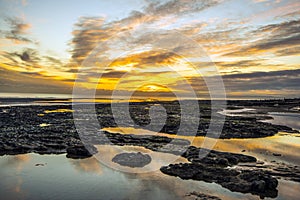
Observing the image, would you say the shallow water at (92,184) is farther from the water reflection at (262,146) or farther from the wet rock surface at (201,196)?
the water reflection at (262,146)

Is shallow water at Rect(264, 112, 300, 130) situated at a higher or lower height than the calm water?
higher

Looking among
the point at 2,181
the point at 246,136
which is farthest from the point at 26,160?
the point at 246,136

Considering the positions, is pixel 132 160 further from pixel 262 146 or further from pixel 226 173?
pixel 262 146

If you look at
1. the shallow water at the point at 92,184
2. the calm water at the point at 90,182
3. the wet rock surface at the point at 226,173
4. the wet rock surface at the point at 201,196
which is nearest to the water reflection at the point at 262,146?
the calm water at the point at 90,182

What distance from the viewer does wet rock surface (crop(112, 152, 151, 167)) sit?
14.9 meters

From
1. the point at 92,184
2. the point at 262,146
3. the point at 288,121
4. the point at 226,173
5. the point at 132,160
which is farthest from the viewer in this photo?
the point at 288,121

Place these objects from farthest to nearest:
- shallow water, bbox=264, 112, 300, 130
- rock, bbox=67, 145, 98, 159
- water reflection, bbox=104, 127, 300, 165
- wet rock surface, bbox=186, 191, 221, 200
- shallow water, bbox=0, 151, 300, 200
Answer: shallow water, bbox=264, 112, 300, 130 → water reflection, bbox=104, 127, 300, 165 → rock, bbox=67, 145, 98, 159 → shallow water, bbox=0, 151, 300, 200 → wet rock surface, bbox=186, 191, 221, 200

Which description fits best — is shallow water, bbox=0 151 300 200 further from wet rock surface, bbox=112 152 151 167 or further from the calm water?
wet rock surface, bbox=112 152 151 167

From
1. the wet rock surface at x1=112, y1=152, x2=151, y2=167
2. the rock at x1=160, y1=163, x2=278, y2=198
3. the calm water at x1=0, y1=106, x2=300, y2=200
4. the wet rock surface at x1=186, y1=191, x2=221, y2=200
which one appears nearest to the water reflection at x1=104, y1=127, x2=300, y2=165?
the calm water at x1=0, y1=106, x2=300, y2=200

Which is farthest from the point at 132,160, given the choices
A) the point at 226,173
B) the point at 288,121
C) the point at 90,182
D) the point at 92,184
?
the point at 288,121

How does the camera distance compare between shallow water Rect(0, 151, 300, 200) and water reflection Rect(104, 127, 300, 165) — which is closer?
shallow water Rect(0, 151, 300, 200)

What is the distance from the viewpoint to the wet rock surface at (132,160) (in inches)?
585

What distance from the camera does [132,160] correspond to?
15.4m

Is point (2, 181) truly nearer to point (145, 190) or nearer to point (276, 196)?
point (145, 190)
